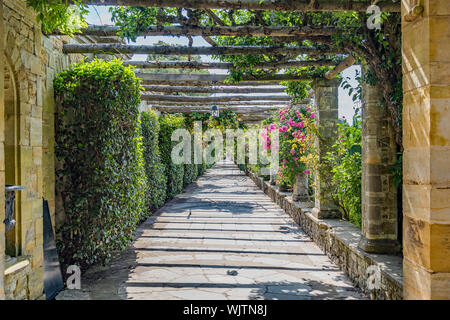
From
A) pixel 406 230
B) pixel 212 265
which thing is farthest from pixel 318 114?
pixel 406 230

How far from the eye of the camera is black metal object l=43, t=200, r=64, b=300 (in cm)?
339

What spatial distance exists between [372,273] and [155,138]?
5.56 meters

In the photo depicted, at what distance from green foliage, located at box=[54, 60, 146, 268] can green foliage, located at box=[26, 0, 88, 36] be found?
1082mm

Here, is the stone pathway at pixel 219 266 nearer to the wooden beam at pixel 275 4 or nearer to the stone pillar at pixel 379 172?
the stone pillar at pixel 379 172

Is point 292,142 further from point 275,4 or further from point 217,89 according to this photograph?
point 275,4

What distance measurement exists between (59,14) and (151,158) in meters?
4.82

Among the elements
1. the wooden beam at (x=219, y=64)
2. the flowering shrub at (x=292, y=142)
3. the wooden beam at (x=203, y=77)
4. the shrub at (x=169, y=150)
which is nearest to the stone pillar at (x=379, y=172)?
the wooden beam at (x=219, y=64)

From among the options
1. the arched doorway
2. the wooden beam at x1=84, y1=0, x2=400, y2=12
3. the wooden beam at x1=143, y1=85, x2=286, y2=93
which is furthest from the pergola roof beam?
the arched doorway

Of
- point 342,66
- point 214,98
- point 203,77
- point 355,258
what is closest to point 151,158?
point 203,77

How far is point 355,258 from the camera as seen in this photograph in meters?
3.81

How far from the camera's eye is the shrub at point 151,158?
7243 mm
